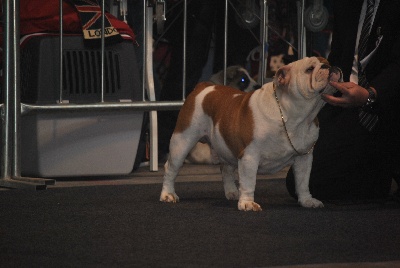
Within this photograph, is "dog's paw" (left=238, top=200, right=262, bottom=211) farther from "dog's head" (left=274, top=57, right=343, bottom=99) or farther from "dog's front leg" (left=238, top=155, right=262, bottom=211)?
"dog's head" (left=274, top=57, right=343, bottom=99)

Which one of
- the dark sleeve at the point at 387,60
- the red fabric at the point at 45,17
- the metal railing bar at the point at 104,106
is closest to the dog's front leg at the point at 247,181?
the dark sleeve at the point at 387,60

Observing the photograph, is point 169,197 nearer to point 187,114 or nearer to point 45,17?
point 187,114

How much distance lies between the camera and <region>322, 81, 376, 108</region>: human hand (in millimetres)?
2967

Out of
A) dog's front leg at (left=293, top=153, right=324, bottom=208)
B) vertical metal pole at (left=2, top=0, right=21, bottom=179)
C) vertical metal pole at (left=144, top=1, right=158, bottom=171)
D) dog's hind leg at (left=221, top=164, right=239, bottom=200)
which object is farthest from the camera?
vertical metal pole at (left=144, top=1, right=158, bottom=171)

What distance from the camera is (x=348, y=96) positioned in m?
3.00

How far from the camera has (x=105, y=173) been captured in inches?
161

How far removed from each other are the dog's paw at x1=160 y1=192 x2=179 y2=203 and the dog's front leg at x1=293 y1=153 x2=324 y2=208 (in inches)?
17.4

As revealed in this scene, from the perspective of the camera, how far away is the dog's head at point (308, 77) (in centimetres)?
294

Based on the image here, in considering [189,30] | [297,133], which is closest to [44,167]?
[297,133]

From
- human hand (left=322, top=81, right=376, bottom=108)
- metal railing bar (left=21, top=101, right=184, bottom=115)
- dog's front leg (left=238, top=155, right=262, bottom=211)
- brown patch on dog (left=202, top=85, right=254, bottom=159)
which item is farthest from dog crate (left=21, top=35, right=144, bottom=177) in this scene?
human hand (left=322, top=81, right=376, bottom=108)

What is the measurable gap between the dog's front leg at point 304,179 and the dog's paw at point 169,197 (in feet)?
1.45

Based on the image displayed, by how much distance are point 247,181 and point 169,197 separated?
39cm

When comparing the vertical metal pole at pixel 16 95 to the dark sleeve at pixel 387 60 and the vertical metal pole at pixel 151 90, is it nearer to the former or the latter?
the vertical metal pole at pixel 151 90

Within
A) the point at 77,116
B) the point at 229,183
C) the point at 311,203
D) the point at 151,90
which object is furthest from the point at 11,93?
the point at 311,203
